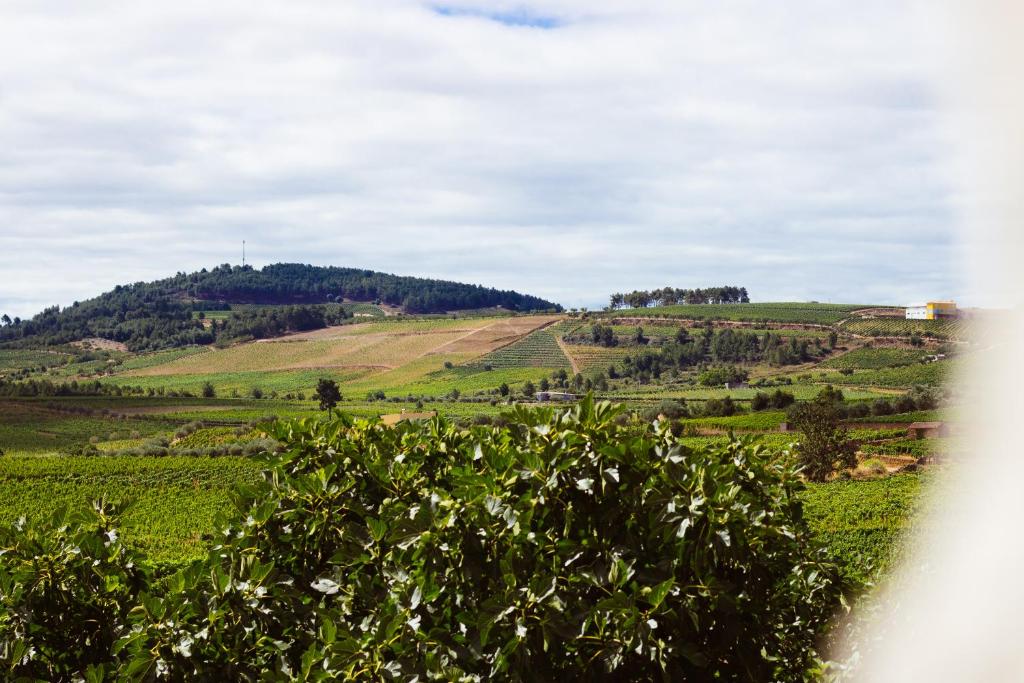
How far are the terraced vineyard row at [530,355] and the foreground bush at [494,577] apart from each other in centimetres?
8664

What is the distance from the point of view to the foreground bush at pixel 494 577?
4781 mm

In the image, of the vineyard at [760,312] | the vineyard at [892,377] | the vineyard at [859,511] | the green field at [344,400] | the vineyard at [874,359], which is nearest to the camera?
the vineyard at [859,511]

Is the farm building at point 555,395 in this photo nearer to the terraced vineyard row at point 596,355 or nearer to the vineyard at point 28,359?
the terraced vineyard row at point 596,355

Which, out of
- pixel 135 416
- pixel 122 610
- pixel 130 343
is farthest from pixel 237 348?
pixel 122 610

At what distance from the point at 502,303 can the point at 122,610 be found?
610 ft

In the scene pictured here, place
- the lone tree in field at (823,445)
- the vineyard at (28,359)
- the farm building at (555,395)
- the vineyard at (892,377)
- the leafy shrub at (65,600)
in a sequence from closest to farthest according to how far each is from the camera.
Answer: the leafy shrub at (65,600)
the lone tree in field at (823,445)
the vineyard at (892,377)
the farm building at (555,395)
the vineyard at (28,359)

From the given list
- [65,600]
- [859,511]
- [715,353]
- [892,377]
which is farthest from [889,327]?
[65,600]

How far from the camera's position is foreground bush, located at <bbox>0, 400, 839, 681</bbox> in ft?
15.7

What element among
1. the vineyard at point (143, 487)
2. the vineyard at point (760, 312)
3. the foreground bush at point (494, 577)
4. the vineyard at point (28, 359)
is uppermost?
the vineyard at point (760, 312)

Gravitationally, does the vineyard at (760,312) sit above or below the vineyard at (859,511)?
above

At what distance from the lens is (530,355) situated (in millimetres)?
97750

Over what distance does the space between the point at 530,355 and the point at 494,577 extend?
92603 millimetres

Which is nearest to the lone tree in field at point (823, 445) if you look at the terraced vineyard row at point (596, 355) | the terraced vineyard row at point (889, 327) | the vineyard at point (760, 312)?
the terraced vineyard row at point (889, 327)

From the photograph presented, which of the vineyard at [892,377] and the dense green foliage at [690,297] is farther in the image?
the dense green foliage at [690,297]
